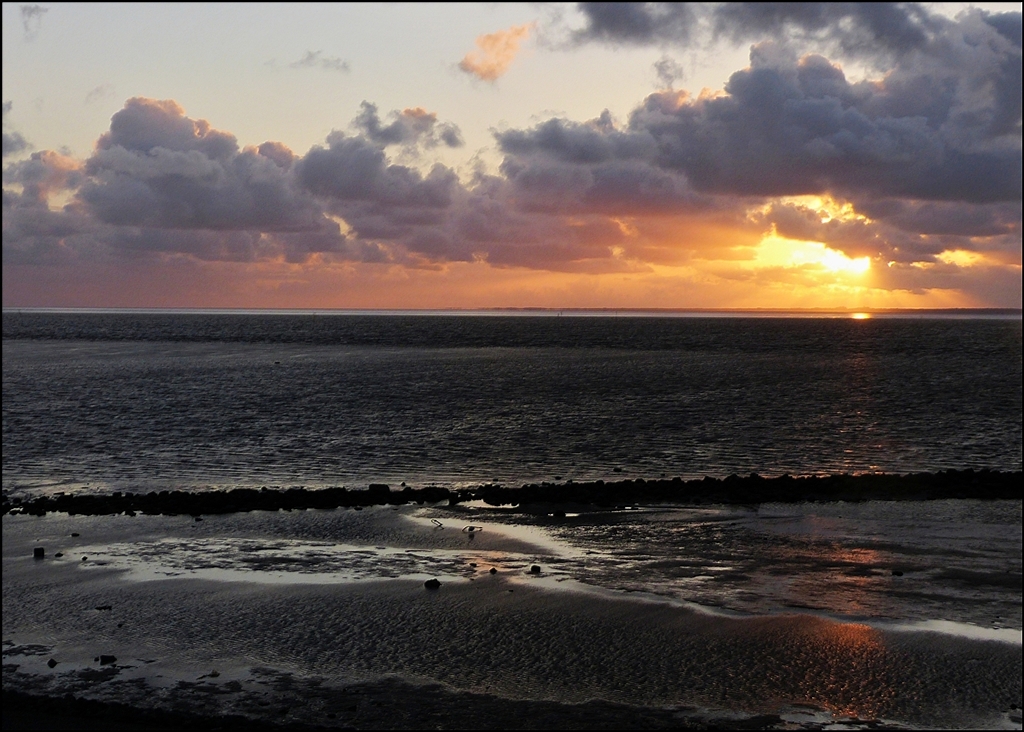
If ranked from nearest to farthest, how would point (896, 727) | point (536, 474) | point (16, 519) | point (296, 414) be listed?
point (896, 727) → point (16, 519) → point (536, 474) → point (296, 414)

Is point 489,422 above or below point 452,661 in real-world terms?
above

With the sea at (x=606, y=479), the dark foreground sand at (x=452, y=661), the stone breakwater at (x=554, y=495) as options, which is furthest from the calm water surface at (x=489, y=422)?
the dark foreground sand at (x=452, y=661)

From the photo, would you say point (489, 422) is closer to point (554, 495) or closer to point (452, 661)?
point (554, 495)

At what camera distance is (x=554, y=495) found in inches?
1409

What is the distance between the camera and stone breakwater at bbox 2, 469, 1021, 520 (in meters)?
34.7

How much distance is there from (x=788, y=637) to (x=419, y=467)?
28285 mm

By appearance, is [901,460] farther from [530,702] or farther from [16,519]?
[16,519]

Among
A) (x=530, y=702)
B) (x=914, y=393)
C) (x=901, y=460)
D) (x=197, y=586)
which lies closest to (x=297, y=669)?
(x=530, y=702)

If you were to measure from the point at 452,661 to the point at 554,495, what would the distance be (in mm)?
17762

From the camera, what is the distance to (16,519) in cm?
3275

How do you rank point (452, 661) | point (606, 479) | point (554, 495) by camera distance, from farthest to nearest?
point (606, 479), point (554, 495), point (452, 661)

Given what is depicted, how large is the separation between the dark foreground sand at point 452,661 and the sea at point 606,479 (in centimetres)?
15

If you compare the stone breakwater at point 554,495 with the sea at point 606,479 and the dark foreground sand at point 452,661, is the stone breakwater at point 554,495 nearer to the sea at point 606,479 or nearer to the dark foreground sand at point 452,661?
the sea at point 606,479

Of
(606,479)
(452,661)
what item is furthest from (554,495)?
(452,661)
